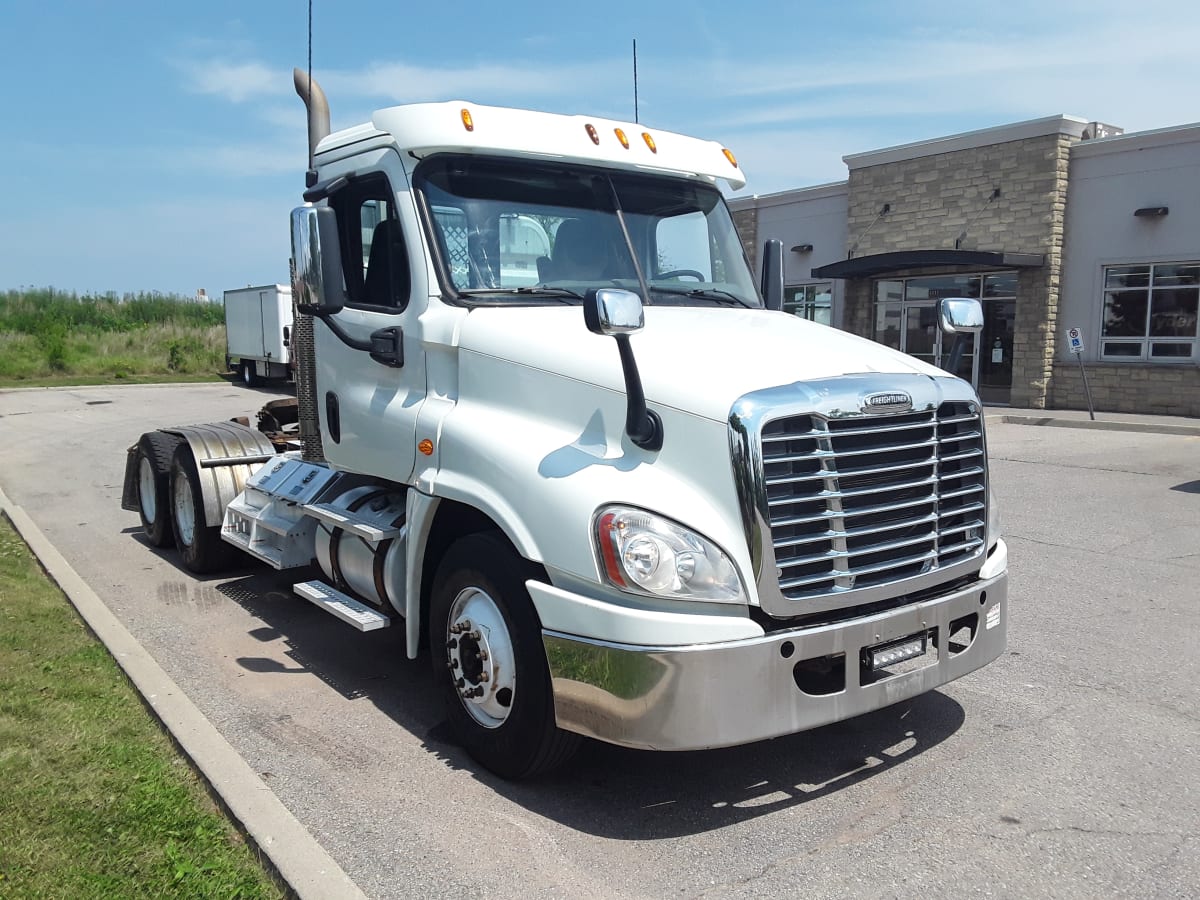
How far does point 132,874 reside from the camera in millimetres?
3291

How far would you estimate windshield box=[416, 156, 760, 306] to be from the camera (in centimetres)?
457

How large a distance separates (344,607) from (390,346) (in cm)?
135

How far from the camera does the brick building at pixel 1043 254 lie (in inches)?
791

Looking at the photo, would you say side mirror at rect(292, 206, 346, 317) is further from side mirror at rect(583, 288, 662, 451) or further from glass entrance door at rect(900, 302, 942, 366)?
glass entrance door at rect(900, 302, 942, 366)

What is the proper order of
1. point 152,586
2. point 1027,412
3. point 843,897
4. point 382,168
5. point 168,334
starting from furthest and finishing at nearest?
1. point 168,334
2. point 1027,412
3. point 152,586
4. point 382,168
5. point 843,897

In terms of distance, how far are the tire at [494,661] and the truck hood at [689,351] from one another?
78 centimetres

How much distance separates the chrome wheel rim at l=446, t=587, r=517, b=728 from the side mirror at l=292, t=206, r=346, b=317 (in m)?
1.53

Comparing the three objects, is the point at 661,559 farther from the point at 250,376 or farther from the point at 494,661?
the point at 250,376

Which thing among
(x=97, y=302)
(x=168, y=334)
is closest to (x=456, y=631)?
(x=168, y=334)

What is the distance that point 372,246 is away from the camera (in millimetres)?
Answer: 4996

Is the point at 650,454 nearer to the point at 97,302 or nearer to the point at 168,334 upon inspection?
the point at 168,334

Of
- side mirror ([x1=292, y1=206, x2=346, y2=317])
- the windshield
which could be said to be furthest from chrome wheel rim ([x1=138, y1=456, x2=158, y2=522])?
the windshield

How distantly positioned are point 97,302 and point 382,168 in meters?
47.6

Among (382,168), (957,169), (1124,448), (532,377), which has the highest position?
(957,169)
